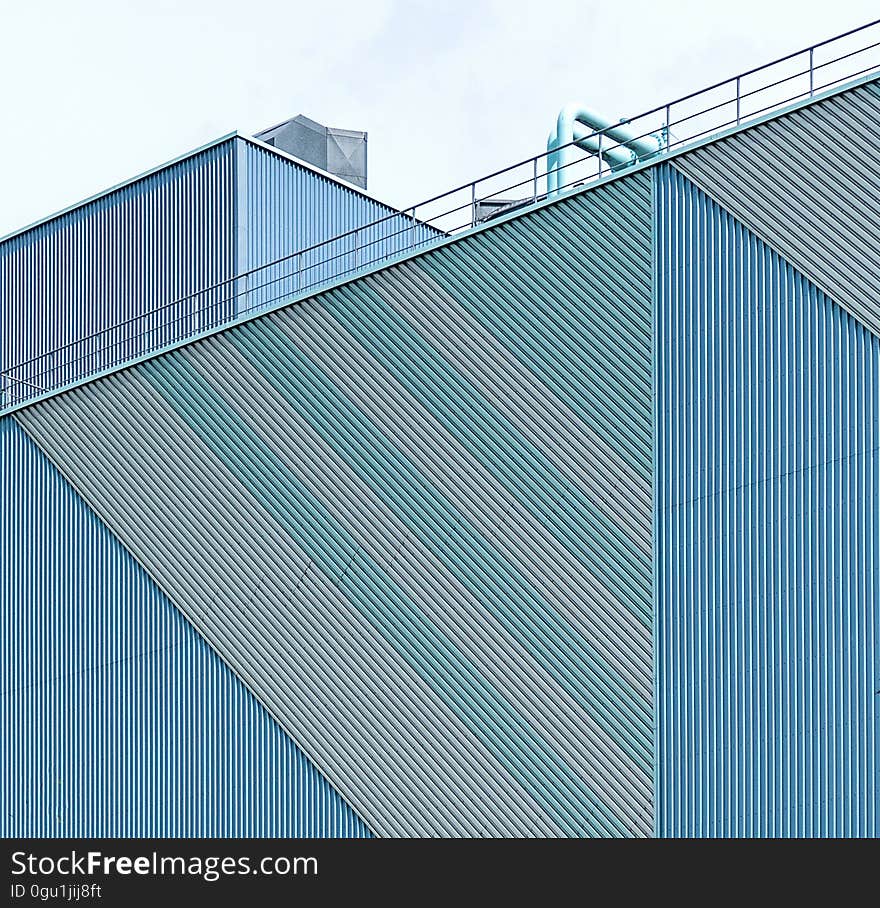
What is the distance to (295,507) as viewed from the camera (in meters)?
30.5

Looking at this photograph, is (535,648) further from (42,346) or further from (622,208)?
(42,346)

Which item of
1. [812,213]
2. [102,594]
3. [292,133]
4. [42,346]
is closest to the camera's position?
[812,213]

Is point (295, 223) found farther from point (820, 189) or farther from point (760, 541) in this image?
point (760, 541)

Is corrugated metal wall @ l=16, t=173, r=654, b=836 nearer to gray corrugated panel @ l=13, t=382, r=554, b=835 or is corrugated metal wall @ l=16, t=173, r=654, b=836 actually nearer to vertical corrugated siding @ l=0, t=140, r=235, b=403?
gray corrugated panel @ l=13, t=382, r=554, b=835

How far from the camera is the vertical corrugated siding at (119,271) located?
41.1 metres

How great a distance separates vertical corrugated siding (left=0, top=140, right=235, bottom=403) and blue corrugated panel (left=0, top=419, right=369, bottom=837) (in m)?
8.17

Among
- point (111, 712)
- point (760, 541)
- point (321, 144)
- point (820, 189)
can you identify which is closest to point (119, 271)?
point (321, 144)

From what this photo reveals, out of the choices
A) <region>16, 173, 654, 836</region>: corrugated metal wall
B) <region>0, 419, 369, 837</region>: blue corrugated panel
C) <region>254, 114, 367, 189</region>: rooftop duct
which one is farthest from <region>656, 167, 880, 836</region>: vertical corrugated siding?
<region>254, 114, 367, 189</region>: rooftop duct

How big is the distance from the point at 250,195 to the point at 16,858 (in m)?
18.7

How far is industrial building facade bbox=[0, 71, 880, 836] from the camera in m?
25.0

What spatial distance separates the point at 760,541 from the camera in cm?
2527

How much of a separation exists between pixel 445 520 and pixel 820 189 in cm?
881

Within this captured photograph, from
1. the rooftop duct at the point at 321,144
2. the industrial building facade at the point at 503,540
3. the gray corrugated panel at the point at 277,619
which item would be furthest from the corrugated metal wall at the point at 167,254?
the industrial building facade at the point at 503,540

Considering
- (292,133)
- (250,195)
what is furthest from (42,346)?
(292,133)
